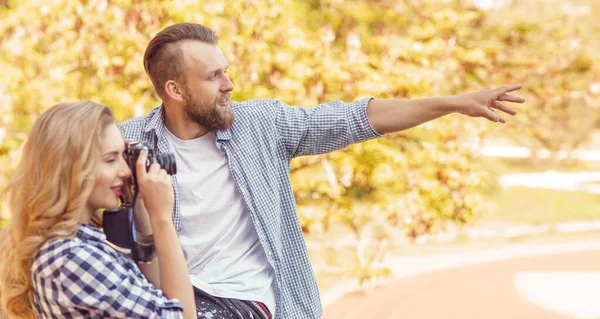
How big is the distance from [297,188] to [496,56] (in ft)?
9.07

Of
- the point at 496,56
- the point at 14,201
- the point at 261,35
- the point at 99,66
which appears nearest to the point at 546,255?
the point at 496,56

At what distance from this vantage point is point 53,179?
4.38 ft

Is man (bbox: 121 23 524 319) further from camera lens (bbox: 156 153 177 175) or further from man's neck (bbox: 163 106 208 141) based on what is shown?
camera lens (bbox: 156 153 177 175)

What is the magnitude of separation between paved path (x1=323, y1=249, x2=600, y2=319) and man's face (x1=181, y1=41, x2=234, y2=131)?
4.44 m

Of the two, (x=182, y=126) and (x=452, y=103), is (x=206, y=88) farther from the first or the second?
(x=452, y=103)

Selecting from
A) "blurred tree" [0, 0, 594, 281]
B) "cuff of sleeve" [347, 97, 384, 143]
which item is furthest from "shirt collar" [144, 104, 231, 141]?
"blurred tree" [0, 0, 594, 281]

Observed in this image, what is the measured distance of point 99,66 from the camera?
5074 millimetres

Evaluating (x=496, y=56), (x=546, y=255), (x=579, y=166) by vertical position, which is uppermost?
(x=496, y=56)

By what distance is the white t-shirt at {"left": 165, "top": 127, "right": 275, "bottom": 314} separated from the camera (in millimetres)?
1862

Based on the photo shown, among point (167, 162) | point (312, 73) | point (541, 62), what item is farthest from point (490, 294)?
point (167, 162)

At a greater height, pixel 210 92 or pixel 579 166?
→ pixel 210 92

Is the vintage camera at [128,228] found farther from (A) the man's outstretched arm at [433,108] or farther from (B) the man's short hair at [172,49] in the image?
(A) the man's outstretched arm at [433,108]

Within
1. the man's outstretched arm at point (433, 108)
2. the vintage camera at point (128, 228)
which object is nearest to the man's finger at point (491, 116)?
the man's outstretched arm at point (433, 108)

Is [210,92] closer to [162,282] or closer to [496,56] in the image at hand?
[162,282]
